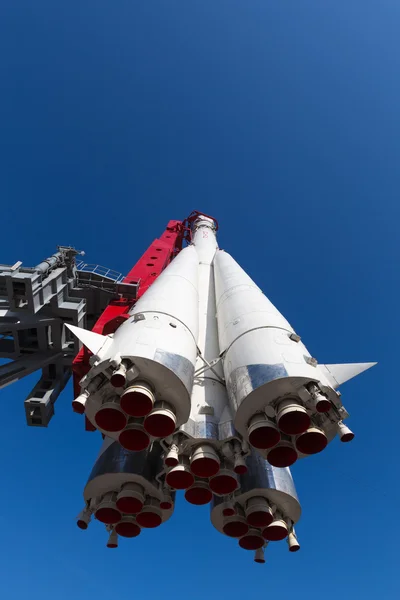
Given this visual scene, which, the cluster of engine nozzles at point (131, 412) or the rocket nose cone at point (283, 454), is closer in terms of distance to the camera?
the cluster of engine nozzles at point (131, 412)

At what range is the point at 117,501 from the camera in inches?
230

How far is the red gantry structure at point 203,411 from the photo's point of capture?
5078 millimetres

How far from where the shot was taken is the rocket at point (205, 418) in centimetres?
507

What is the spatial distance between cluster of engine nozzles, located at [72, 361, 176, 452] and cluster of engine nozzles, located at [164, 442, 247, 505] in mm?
472

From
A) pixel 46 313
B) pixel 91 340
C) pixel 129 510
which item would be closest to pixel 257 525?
pixel 129 510

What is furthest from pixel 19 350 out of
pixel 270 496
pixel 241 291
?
pixel 270 496

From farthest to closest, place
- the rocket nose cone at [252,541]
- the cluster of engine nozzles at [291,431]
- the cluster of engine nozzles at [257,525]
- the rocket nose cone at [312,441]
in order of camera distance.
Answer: the rocket nose cone at [252,541] → the cluster of engine nozzles at [257,525] → the rocket nose cone at [312,441] → the cluster of engine nozzles at [291,431]

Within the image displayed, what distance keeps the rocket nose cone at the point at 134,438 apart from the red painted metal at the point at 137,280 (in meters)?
2.65

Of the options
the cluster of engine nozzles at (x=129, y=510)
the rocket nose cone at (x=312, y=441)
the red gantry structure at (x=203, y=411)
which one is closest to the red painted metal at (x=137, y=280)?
the red gantry structure at (x=203, y=411)

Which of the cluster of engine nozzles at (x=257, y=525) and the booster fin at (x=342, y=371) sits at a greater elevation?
the booster fin at (x=342, y=371)

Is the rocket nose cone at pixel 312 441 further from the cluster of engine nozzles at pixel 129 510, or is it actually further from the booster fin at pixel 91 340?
the booster fin at pixel 91 340

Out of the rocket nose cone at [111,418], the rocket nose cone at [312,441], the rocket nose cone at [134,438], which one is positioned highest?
the rocket nose cone at [111,418]

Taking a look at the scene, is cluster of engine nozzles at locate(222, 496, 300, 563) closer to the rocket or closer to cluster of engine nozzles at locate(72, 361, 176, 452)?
the rocket

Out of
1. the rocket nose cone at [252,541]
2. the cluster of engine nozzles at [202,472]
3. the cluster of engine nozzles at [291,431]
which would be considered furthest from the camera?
the rocket nose cone at [252,541]
